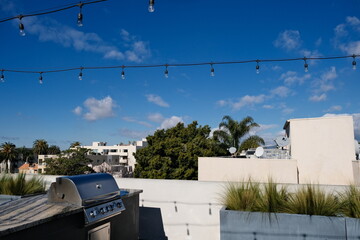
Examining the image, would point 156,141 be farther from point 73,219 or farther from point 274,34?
point 73,219

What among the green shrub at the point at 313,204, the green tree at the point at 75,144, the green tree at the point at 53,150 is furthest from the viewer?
the green tree at the point at 53,150

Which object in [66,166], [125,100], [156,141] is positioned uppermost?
[125,100]

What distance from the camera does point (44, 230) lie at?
2.28 metres

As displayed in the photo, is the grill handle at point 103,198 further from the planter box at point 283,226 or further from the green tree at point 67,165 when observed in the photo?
the green tree at point 67,165

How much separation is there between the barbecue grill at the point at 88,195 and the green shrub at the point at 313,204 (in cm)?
208

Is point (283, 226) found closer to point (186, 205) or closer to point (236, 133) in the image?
point (186, 205)

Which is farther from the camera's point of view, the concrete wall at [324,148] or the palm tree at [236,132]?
the palm tree at [236,132]

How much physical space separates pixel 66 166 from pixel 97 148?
138 ft

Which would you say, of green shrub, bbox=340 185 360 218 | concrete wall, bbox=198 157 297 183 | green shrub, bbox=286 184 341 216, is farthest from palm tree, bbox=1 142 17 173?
green shrub, bbox=340 185 360 218

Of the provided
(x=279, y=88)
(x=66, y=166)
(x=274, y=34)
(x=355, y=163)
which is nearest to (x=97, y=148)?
(x=66, y=166)

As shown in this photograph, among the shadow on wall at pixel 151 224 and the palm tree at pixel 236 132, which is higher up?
the palm tree at pixel 236 132

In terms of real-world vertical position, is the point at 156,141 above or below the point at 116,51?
below

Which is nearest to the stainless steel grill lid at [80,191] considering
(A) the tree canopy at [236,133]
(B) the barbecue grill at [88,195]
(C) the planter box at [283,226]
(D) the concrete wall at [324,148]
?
(B) the barbecue grill at [88,195]

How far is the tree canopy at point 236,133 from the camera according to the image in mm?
19734
